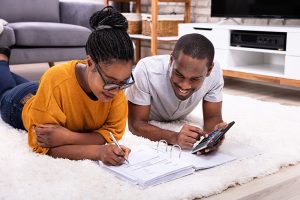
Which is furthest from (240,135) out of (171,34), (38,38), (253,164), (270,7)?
(171,34)

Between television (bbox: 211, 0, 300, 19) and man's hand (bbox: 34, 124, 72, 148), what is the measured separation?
7.39ft

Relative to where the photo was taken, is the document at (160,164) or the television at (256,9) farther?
the television at (256,9)

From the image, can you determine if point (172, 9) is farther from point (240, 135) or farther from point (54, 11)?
point (240, 135)

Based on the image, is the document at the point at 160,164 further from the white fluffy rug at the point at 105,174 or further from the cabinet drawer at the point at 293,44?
the cabinet drawer at the point at 293,44

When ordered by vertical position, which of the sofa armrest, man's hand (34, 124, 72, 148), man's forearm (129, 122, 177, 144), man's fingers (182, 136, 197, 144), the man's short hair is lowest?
man's forearm (129, 122, 177, 144)

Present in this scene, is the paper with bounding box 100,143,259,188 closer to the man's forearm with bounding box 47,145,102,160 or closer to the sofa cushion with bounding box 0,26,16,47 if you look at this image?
the man's forearm with bounding box 47,145,102,160

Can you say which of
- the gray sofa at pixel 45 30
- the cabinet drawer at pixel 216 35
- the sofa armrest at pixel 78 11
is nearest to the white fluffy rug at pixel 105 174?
the gray sofa at pixel 45 30

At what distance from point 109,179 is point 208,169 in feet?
1.17

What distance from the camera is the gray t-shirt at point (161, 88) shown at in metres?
1.72

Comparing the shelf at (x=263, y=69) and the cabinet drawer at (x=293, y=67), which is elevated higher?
the cabinet drawer at (x=293, y=67)

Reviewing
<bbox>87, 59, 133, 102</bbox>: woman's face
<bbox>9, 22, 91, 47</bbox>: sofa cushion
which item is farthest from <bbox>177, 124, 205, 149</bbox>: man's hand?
<bbox>9, 22, 91, 47</bbox>: sofa cushion

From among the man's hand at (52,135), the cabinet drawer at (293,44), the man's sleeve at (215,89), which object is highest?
the cabinet drawer at (293,44)

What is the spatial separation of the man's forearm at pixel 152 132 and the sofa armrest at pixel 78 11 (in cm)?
228

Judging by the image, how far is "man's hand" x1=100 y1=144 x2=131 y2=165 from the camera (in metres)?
1.31
